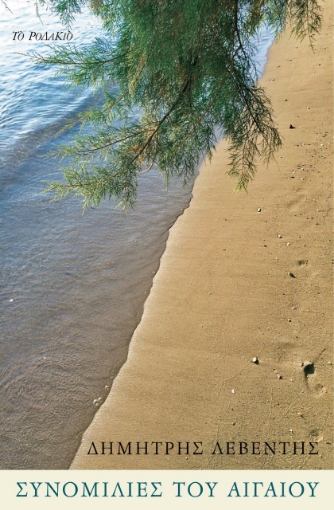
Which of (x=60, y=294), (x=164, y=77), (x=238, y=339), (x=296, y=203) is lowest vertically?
(x=238, y=339)

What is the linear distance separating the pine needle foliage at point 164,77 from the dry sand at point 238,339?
1332 millimetres

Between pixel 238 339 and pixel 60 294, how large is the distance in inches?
86.4

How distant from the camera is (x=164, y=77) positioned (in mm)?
3475

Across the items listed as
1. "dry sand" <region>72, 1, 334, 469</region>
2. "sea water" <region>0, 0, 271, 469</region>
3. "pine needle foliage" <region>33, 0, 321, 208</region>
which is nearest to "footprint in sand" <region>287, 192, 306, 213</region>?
"dry sand" <region>72, 1, 334, 469</region>

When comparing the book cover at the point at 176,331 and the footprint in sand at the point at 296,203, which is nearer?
the book cover at the point at 176,331

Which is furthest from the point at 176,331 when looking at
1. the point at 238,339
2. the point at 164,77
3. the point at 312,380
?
the point at 164,77

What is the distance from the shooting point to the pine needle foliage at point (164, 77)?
10.4ft

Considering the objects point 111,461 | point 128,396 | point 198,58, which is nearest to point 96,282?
point 128,396

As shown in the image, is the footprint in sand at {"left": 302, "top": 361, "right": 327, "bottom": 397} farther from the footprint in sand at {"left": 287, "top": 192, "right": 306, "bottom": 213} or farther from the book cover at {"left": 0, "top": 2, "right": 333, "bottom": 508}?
the footprint in sand at {"left": 287, "top": 192, "right": 306, "bottom": 213}

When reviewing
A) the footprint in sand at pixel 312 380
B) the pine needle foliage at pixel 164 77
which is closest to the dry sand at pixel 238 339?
the footprint in sand at pixel 312 380

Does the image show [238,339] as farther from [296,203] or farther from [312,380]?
[296,203]

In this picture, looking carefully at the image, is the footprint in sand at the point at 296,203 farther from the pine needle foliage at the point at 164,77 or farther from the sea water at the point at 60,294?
the pine needle foliage at the point at 164,77

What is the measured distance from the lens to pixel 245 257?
17.1 feet
